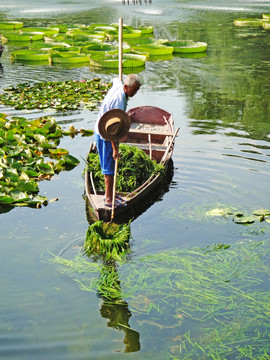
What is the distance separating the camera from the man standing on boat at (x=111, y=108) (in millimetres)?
4965

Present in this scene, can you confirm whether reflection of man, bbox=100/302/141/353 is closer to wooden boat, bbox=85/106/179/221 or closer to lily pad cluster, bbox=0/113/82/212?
wooden boat, bbox=85/106/179/221

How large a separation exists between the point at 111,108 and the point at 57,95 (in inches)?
223

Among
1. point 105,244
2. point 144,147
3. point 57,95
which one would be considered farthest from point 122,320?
point 57,95

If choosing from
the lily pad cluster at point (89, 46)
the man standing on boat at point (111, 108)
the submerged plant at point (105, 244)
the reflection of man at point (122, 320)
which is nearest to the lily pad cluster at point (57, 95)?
the lily pad cluster at point (89, 46)

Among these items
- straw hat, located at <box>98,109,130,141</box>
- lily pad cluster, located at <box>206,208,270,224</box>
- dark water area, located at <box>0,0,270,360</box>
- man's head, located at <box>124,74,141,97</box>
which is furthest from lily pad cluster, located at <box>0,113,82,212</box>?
lily pad cluster, located at <box>206,208,270,224</box>

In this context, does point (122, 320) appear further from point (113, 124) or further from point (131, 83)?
point (131, 83)

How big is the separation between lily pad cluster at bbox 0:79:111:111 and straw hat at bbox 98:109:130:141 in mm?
4981

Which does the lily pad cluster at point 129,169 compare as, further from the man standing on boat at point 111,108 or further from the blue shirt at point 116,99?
the blue shirt at point 116,99

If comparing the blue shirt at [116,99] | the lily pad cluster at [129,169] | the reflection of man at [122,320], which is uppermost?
the blue shirt at [116,99]

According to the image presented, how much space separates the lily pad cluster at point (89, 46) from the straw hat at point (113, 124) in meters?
9.05

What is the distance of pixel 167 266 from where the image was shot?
481 centimetres

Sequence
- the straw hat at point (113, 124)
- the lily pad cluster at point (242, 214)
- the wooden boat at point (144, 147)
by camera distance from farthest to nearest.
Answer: the lily pad cluster at point (242, 214)
the wooden boat at point (144, 147)
the straw hat at point (113, 124)

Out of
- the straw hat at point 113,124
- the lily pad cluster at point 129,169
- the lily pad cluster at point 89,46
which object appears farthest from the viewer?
the lily pad cluster at point 89,46

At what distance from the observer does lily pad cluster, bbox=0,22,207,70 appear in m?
14.2
